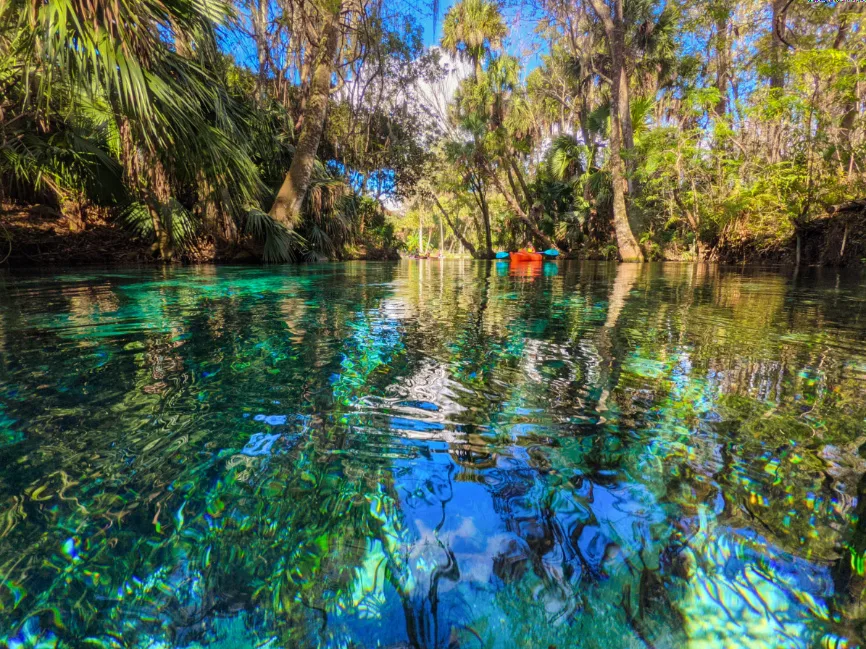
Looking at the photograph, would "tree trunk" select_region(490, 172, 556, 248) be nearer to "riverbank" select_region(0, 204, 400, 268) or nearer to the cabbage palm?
"riverbank" select_region(0, 204, 400, 268)

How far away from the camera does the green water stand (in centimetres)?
56

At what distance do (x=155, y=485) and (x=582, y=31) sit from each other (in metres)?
18.5

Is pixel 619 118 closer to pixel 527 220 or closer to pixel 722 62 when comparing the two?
pixel 722 62

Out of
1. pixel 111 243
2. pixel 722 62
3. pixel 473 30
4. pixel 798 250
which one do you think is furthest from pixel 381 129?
pixel 798 250

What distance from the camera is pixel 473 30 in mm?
19609

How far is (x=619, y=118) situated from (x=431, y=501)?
14146 millimetres

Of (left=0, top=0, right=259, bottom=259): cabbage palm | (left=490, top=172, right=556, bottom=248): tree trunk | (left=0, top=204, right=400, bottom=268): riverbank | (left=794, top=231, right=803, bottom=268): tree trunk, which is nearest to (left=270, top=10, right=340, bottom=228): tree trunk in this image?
(left=0, top=204, right=400, bottom=268): riverbank

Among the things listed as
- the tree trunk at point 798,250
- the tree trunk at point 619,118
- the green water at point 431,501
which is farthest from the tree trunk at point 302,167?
the tree trunk at point 798,250

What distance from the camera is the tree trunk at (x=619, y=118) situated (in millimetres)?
11094

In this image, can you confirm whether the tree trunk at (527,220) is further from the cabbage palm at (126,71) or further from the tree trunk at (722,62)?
the cabbage palm at (126,71)

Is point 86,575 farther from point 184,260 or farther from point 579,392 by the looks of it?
point 184,260

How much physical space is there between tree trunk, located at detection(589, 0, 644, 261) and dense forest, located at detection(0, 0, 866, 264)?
60 millimetres

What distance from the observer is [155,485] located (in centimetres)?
81

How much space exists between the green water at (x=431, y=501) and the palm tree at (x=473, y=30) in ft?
73.2
